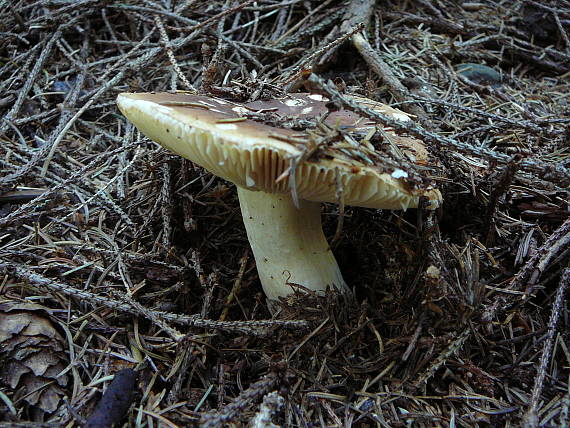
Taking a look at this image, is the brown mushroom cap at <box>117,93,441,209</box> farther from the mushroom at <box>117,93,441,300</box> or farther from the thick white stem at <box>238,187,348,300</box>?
the thick white stem at <box>238,187,348,300</box>

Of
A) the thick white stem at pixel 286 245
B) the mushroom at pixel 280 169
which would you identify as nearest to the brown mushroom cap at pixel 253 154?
the mushroom at pixel 280 169

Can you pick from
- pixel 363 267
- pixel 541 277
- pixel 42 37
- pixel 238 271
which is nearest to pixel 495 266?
pixel 541 277

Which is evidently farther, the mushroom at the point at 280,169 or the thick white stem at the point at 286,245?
the thick white stem at the point at 286,245

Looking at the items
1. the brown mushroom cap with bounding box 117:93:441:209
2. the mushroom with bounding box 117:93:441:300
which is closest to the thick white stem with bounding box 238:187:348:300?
the mushroom with bounding box 117:93:441:300

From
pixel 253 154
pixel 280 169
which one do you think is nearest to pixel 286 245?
pixel 280 169

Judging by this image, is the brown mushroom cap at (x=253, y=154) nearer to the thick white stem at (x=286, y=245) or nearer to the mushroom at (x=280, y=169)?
the mushroom at (x=280, y=169)

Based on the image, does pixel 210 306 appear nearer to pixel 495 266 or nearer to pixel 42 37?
pixel 495 266
